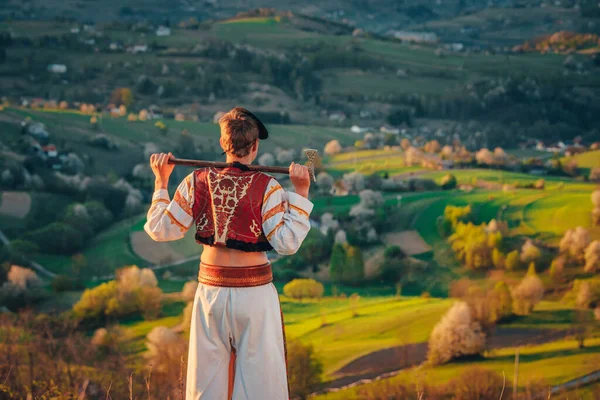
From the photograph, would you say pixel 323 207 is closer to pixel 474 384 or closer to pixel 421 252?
pixel 421 252

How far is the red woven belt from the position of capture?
6160 millimetres

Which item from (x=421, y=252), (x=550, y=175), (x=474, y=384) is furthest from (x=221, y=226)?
(x=550, y=175)

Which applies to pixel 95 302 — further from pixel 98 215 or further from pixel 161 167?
pixel 161 167

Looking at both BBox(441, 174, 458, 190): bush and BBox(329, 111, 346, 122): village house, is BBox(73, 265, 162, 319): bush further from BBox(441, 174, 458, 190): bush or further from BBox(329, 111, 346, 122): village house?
BBox(329, 111, 346, 122): village house

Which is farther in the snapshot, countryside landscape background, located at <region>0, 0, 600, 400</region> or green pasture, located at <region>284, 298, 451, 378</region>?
green pasture, located at <region>284, 298, 451, 378</region>

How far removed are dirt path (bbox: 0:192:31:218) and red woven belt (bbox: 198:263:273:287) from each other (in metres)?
35.3

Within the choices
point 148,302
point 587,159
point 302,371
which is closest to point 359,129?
point 587,159

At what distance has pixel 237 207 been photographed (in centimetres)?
612

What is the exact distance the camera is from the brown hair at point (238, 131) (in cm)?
609

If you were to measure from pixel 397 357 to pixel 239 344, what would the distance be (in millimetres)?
18624

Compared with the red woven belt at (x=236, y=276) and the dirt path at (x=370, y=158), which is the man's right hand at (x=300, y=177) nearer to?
the red woven belt at (x=236, y=276)

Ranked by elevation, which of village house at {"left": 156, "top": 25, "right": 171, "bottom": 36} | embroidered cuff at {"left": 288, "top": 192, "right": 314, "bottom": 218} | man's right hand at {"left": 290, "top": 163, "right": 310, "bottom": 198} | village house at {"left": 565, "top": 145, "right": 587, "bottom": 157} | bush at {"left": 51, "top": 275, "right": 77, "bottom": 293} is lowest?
bush at {"left": 51, "top": 275, "right": 77, "bottom": 293}

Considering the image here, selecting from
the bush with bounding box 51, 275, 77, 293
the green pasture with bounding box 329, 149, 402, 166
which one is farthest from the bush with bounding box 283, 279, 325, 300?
the green pasture with bounding box 329, 149, 402, 166

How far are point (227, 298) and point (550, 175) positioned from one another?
42368 millimetres
